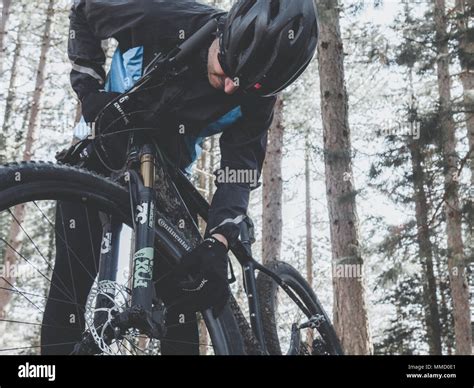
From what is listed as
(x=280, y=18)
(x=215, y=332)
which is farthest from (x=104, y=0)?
(x=215, y=332)

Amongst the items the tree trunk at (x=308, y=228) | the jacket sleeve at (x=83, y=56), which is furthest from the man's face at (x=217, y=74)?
the tree trunk at (x=308, y=228)

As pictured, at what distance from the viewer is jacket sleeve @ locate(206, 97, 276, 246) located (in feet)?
7.72

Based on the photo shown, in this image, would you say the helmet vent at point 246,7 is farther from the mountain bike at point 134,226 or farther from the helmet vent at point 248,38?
the mountain bike at point 134,226

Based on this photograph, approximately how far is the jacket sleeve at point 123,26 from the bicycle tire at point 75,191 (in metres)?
0.54

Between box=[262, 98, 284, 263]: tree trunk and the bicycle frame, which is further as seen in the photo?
box=[262, 98, 284, 263]: tree trunk

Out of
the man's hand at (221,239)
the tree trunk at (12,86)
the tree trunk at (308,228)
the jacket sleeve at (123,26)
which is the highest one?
the tree trunk at (12,86)

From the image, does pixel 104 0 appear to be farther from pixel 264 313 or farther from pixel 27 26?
pixel 27 26

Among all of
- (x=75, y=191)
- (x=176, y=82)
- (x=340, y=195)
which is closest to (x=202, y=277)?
(x=75, y=191)

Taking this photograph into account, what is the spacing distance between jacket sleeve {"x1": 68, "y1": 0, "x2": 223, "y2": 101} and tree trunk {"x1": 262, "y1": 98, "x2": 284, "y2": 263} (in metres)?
8.28

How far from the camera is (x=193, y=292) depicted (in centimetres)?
207

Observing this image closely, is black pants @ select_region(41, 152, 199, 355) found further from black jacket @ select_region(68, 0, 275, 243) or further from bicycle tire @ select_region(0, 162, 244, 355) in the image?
black jacket @ select_region(68, 0, 275, 243)

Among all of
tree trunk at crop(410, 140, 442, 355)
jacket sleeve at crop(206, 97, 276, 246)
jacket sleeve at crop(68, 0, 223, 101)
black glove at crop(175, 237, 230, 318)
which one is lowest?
black glove at crop(175, 237, 230, 318)

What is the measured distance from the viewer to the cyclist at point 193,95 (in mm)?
2047

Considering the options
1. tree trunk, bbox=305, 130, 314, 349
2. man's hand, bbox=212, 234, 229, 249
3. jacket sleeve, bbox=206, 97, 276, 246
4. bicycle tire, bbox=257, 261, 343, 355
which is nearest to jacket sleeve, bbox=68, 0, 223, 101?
jacket sleeve, bbox=206, 97, 276, 246
